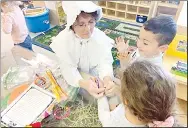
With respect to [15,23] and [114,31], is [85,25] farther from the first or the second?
[15,23]

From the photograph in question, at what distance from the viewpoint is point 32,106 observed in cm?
50

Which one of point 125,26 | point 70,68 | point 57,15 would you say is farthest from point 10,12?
point 125,26

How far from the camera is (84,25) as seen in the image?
0.53 m

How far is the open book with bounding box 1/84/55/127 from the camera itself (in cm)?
46

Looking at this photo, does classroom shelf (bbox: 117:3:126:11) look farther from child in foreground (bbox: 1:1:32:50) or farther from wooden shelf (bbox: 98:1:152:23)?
child in foreground (bbox: 1:1:32:50)

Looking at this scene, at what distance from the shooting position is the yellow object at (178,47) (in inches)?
24.6

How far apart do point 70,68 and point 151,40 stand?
272 mm

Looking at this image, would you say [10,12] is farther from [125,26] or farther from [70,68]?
[125,26]

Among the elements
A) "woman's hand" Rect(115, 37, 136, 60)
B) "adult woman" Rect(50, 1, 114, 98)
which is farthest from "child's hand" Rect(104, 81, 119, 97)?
"woman's hand" Rect(115, 37, 136, 60)

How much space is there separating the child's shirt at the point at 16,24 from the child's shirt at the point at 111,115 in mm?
332

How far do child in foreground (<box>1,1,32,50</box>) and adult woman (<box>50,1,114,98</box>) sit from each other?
0.34ft

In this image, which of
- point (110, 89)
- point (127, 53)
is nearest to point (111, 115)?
point (110, 89)

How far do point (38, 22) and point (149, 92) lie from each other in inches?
16.3

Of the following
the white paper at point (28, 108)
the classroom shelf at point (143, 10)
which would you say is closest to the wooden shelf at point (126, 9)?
the classroom shelf at point (143, 10)
